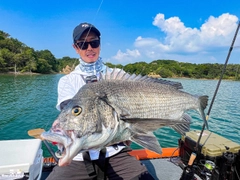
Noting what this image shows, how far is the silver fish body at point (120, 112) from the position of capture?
5.17ft

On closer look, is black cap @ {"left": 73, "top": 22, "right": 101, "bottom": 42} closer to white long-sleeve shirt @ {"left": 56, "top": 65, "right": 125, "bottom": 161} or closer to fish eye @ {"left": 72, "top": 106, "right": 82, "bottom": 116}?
white long-sleeve shirt @ {"left": 56, "top": 65, "right": 125, "bottom": 161}

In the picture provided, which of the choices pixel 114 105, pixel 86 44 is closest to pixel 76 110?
pixel 114 105

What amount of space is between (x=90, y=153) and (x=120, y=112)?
1.05 m

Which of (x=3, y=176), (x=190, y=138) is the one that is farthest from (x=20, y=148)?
(x=190, y=138)

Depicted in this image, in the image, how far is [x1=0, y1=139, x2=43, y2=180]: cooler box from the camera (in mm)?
2330

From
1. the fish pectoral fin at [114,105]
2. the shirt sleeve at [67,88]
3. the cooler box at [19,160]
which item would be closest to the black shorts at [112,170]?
the cooler box at [19,160]

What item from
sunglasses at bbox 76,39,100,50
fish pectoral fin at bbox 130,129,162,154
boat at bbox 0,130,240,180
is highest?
sunglasses at bbox 76,39,100,50

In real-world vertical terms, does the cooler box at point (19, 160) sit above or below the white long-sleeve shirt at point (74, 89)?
below

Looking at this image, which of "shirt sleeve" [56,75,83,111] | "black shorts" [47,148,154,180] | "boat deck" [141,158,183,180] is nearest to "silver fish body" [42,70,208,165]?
"shirt sleeve" [56,75,83,111]

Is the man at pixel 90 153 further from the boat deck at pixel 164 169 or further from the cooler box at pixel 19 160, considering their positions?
the boat deck at pixel 164 169

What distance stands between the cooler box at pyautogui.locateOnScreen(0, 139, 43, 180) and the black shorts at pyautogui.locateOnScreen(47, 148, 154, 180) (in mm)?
262

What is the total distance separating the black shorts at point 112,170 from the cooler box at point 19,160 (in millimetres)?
262

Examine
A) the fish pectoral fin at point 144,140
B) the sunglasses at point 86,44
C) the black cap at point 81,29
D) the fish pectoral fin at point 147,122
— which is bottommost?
the fish pectoral fin at point 144,140

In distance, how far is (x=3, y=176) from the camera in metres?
2.29
